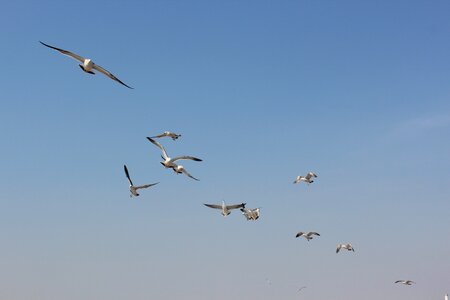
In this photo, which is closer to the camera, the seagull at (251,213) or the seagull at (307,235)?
the seagull at (251,213)

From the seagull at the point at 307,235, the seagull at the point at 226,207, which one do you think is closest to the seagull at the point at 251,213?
the seagull at the point at 226,207

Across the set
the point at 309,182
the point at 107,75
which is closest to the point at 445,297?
the point at 309,182

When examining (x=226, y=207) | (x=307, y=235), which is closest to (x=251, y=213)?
(x=226, y=207)

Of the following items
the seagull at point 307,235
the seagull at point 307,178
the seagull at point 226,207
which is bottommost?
the seagull at point 226,207

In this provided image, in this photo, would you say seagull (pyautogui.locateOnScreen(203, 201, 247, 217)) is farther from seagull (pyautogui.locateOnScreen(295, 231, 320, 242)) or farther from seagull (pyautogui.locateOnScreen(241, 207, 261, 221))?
seagull (pyautogui.locateOnScreen(295, 231, 320, 242))

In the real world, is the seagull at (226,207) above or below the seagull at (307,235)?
below

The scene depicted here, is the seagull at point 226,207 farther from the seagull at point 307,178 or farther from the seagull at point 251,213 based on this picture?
the seagull at point 307,178

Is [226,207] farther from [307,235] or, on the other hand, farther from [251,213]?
[307,235]

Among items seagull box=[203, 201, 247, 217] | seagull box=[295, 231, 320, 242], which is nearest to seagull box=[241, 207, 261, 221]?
seagull box=[203, 201, 247, 217]

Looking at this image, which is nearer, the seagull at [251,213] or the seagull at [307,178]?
the seagull at [251,213]

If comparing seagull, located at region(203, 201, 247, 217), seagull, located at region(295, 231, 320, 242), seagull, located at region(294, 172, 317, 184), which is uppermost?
seagull, located at region(294, 172, 317, 184)

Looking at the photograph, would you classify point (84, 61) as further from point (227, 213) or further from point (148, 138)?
point (227, 213)

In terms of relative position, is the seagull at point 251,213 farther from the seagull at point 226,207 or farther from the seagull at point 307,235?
the seagull at point 307,235

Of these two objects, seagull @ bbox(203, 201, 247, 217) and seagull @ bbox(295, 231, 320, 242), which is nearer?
seagull @ bbox(203, 201, 247, 217)
